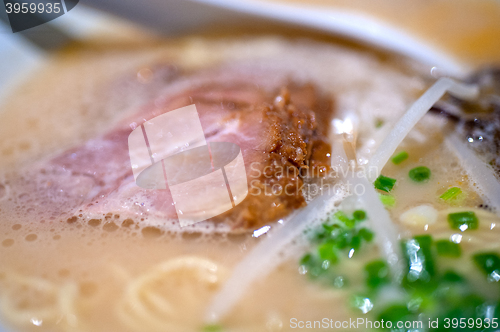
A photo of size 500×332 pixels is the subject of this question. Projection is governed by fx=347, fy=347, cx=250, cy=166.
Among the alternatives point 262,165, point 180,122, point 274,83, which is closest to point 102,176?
point 180,122

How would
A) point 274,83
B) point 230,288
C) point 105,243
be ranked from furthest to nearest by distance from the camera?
point 274,83 → point 105,243 → point 230,288

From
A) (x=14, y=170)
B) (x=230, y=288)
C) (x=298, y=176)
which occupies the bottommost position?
(x=230, y=288)

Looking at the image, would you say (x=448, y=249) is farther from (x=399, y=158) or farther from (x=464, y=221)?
(x=399, y=158)

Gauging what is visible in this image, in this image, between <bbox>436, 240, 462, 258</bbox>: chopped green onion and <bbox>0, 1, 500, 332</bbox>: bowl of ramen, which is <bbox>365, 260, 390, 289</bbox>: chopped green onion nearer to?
<bbox>0, 1, 500, 332</bbox>: bowl of ramen

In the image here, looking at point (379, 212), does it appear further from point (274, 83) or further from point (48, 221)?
point (48, 221)
